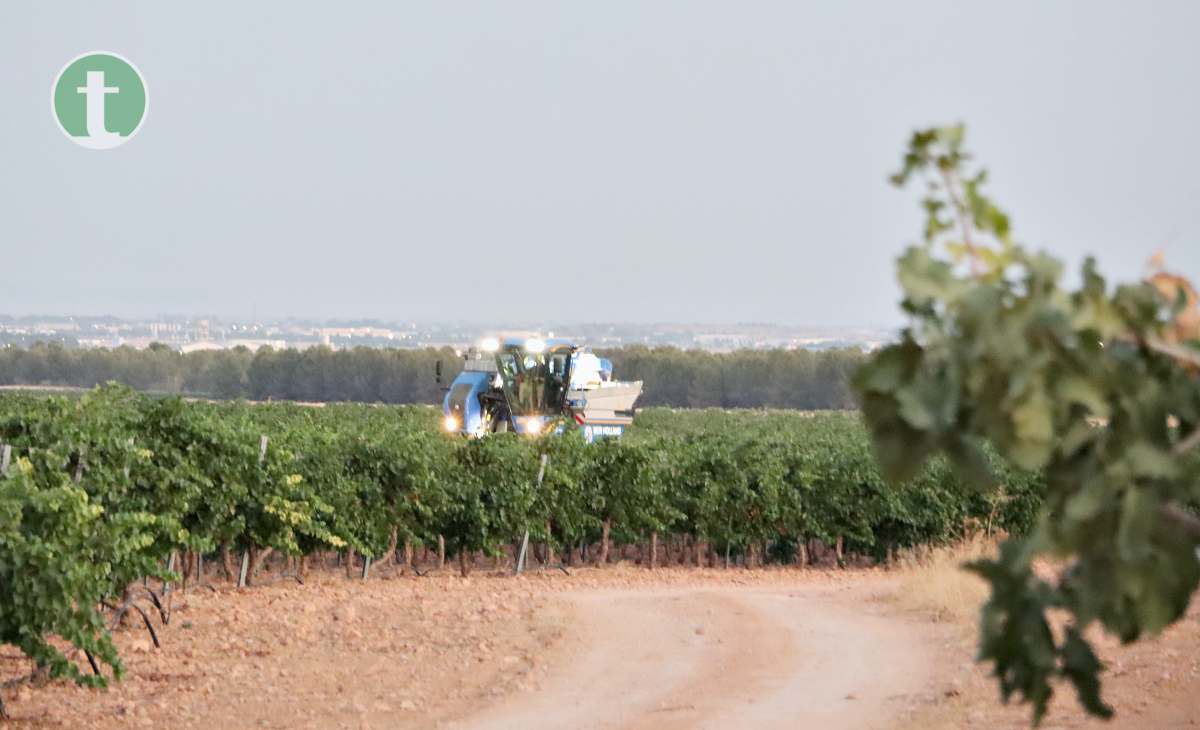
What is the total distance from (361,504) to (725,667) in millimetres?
8266

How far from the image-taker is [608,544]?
2283 centimetres

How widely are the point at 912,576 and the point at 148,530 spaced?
7.87 metres

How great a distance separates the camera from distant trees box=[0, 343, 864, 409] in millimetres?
103188

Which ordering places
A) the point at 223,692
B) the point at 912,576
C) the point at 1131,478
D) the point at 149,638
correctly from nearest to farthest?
the point at 1131,478, the point at 223,692, the point at 149,638, the point at 912,576

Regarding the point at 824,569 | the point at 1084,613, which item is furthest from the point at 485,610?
the point at 1084,613

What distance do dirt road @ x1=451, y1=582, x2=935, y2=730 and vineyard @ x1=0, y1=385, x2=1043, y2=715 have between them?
1657 mm

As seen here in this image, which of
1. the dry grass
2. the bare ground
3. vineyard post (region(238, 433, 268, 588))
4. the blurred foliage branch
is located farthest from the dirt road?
the blurred foliage branch

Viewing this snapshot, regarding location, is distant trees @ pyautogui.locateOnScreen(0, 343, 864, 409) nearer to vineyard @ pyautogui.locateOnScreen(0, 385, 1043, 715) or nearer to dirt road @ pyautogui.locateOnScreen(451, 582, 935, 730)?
vineyard @ pyautogui.locateOnScreen(0, 385, 1043, 715)

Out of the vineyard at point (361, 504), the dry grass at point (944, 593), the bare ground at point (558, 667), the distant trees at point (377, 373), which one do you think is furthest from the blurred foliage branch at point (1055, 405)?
the distant trees at point (377, 373)

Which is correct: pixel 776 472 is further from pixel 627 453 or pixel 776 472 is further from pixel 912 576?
pixel 912 576

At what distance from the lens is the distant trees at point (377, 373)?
103188 millimetres

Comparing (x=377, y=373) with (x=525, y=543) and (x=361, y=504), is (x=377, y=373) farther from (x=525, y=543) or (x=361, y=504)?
(x=361, y=504)

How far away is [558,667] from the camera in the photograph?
1225cm

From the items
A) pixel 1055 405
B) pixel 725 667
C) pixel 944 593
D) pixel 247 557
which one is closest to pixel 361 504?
pixel 247 557
